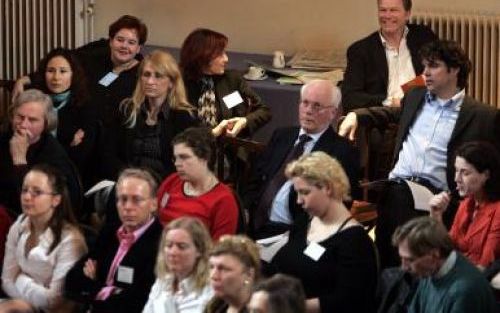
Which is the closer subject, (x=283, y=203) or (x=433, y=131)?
(x=283, y=203)

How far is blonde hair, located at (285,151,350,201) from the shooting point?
5434 millimetres

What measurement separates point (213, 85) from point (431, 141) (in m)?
1.52

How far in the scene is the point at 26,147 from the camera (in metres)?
6.63

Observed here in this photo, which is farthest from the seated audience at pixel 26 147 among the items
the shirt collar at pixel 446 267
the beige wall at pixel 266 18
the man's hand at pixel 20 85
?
the beige wall at pixel 266 18

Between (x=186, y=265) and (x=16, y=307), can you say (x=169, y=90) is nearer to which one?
(x=16, y=307)

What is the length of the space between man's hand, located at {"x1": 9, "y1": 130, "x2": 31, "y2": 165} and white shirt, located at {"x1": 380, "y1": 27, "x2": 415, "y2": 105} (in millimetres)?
1884

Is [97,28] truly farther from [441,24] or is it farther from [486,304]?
[486,304]

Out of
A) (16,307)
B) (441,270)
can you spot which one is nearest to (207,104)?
(16,307)

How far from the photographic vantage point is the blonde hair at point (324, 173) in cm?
543

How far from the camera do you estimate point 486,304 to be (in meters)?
4.86

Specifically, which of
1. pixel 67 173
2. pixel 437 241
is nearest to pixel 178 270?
pixel 437 241

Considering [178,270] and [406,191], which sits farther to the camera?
[406,191]

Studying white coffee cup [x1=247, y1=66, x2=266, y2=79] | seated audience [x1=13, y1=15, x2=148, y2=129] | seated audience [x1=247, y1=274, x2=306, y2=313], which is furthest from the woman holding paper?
seated audience [x1=247, y1=274, x2=306, y2=313]

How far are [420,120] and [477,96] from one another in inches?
73.1
